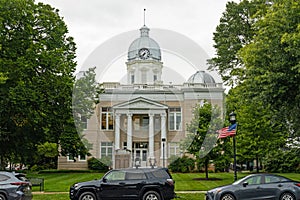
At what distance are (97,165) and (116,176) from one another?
32376 mm

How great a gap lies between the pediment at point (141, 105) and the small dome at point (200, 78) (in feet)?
24.6

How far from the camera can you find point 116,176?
17.3 meters

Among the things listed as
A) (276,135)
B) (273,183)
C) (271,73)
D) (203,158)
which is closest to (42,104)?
(203,158)

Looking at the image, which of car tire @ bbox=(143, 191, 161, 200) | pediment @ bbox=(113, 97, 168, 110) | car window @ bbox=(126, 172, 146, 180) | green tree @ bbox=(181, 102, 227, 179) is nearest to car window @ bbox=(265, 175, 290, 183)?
car tire @ bbox=(143, 191, 161, 200)

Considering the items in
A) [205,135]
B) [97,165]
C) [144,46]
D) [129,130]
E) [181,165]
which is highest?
[144,46]

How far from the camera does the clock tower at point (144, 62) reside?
185 feet

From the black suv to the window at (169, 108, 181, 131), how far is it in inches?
1386

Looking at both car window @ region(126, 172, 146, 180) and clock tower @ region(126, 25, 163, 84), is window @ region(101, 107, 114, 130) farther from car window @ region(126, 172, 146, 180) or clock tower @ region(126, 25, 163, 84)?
car window @ region(126, 172, 146, 180)

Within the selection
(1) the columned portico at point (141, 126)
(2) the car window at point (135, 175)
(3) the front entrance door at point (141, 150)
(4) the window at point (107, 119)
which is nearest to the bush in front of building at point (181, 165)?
(1) the columned portico at point (141, 126)

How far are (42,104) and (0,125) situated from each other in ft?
11.3

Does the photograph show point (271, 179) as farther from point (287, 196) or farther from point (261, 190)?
point (287, 196)

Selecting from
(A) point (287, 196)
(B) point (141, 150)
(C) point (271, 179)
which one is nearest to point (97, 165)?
(B) point (141, 150)

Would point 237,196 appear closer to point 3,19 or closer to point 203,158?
point 203,158

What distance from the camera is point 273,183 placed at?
1709cm
